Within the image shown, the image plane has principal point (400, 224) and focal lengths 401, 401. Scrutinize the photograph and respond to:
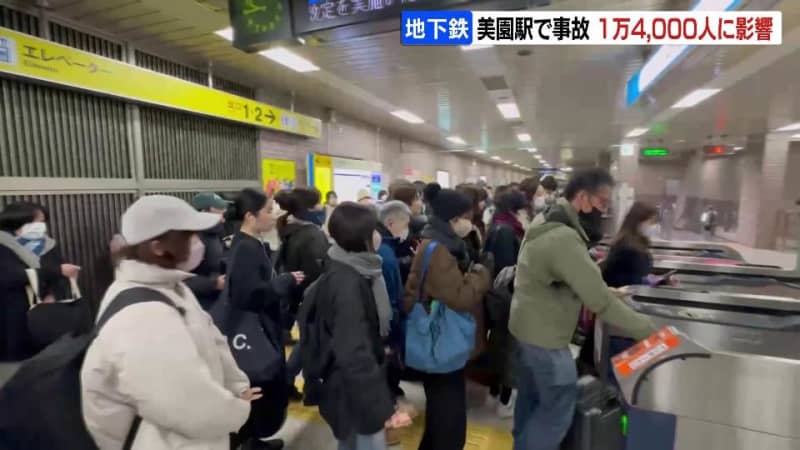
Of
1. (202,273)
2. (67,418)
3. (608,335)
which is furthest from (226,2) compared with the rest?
(608,335)

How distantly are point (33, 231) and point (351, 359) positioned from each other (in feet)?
7.95

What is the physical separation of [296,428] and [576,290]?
2.00 meters

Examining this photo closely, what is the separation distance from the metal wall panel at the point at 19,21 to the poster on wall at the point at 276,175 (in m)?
2.86

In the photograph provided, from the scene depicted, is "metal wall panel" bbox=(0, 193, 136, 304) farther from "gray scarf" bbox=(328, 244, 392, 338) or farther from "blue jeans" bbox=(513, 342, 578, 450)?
"blue jeans" bbox=(513, 342, 578, 450)

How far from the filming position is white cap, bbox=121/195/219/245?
1.03 m

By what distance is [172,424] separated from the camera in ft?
3.18

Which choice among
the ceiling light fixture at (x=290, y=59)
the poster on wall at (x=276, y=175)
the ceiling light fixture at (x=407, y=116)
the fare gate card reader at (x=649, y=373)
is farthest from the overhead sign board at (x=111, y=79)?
the fare gate card reader at (x=649, y=373)

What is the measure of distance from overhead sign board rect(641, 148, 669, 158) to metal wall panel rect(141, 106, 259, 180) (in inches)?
368

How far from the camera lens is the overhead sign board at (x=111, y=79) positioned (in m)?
2.96

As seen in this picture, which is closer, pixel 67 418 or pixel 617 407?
pixel 67 418

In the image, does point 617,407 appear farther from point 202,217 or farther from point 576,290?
point 202,217

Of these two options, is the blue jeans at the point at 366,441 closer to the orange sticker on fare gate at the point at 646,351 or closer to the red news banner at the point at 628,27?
the orange sticker on fare gate at the point at 646,351

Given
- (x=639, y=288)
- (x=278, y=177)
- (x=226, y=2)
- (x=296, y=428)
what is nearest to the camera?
(x=639, y=288)

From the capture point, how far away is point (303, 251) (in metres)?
2.63
